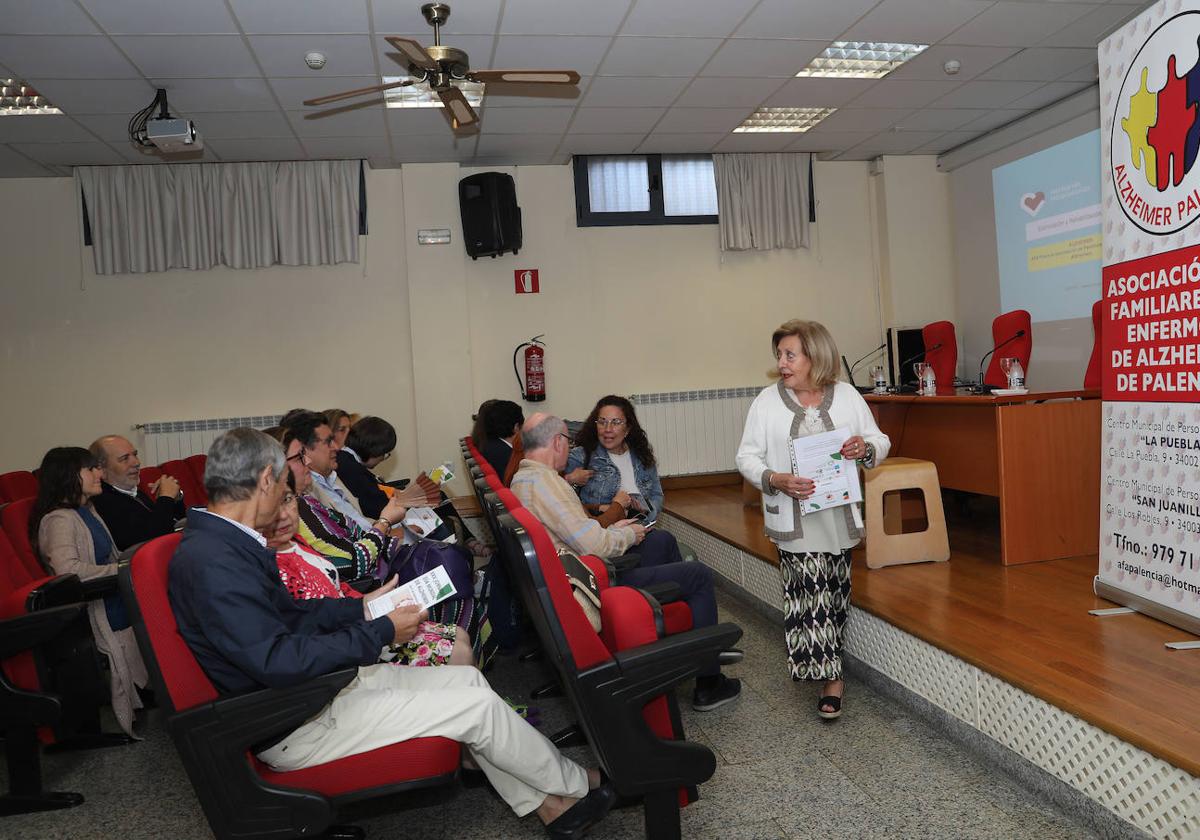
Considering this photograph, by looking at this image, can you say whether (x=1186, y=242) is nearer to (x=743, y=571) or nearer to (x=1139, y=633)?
(x=1139, y=633)

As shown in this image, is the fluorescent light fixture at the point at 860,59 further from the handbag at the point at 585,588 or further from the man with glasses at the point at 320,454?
the handbag at the point at 585,588

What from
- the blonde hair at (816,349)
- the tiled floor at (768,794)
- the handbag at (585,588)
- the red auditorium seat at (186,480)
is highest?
the blonde hair at (816,349)

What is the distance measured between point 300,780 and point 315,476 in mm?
1762

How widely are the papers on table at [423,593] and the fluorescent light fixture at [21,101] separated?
473cm

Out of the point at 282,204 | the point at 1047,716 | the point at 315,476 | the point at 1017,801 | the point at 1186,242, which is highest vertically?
the point at 282,204

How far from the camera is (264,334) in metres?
7.19

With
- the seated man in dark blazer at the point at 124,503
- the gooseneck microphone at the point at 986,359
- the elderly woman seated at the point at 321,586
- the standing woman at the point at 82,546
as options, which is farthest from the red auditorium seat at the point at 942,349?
the standing woman at the point at 82,546

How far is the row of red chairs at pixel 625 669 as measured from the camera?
198 centimetres

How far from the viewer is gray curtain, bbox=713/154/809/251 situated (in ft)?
25.2

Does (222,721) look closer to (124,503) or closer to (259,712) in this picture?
(259,712)

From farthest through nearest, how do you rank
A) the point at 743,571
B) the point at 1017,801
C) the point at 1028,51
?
the point at 1028,51 → the point at 743,571 → the point at 1017,801

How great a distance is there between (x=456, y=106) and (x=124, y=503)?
8.55 ft

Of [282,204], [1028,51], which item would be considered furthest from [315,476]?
[1028,51]

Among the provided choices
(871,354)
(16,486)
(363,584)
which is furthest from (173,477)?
(871,354)
